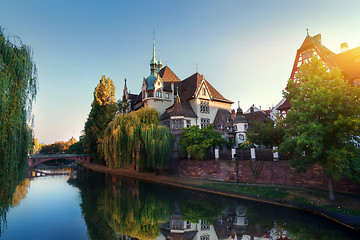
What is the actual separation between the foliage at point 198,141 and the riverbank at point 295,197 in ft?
12.1

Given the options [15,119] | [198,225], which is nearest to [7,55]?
[15,119]

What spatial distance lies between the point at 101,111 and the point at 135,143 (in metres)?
22.5

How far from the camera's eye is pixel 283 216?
49.6 feet

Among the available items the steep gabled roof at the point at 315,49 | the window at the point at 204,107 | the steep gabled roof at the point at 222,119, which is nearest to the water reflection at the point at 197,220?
the steep gabled roof at the point at 222,119

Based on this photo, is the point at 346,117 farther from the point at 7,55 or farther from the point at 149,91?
the point at 149,91

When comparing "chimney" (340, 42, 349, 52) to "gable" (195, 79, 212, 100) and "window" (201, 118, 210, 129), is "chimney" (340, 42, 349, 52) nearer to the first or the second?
"gable" (195, 79, 212, 100)

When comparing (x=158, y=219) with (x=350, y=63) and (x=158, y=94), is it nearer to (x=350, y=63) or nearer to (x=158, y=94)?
(x=158, y=94)

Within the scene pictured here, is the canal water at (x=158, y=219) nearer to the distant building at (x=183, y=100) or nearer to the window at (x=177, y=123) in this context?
the window at (x=177, y=123)

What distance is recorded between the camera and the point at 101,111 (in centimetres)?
4819

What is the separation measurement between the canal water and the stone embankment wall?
4.89m

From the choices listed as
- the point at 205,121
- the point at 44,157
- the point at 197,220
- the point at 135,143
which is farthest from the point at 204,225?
the point at 44,157

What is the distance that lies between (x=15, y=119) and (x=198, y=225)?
11507 millimetres

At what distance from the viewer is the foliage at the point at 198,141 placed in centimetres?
2903

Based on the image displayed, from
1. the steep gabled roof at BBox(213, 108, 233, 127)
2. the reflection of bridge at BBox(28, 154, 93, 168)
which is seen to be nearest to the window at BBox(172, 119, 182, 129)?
the steep gabled roof at BBox(213, 108, 233, 127)
